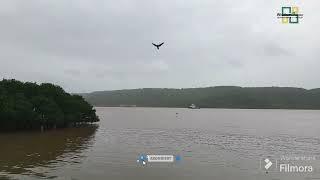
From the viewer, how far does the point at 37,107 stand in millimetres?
114750

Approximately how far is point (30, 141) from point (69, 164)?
34587 mm

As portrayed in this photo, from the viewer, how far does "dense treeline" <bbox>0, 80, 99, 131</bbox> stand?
10481 cm

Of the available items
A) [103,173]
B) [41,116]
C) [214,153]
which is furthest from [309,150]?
[41,116]

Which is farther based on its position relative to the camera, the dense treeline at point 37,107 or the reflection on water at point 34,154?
the dense treeline at point 37,107

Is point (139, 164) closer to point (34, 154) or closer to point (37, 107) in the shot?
point (34, 154)

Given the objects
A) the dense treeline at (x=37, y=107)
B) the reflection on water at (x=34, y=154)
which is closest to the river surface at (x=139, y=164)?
the reflection on water at (x=34, y=154)

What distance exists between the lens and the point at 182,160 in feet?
208

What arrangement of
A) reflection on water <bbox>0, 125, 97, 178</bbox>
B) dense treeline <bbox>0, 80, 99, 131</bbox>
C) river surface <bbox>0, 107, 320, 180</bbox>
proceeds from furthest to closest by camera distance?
dense treeline <bbox>0, 80, 99, 131</bbox>, reflection on water <bbox>0, 125, 97, 178</bbox>, river surface <bbox>0, 107, 320, 180</bbox>

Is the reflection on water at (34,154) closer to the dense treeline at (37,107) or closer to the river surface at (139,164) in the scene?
the river surface at (139,164)

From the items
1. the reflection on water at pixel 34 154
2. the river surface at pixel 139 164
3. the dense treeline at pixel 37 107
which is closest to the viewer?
the river surface at pixel 139 164

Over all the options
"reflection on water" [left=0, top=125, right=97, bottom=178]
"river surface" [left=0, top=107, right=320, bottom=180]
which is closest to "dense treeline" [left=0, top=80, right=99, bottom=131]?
"reflection on water" [left=0, top=125, right=97, bottom=178]

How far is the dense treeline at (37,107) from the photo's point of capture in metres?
105

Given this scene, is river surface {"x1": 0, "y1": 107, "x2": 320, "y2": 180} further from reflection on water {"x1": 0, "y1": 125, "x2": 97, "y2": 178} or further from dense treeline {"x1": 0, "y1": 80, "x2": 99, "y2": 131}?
dense treeline {"x1": 0, "y1": 80, "x2": 99, "y2": 131}

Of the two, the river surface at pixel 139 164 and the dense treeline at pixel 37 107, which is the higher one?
the dense treeline at pixel 37 107
